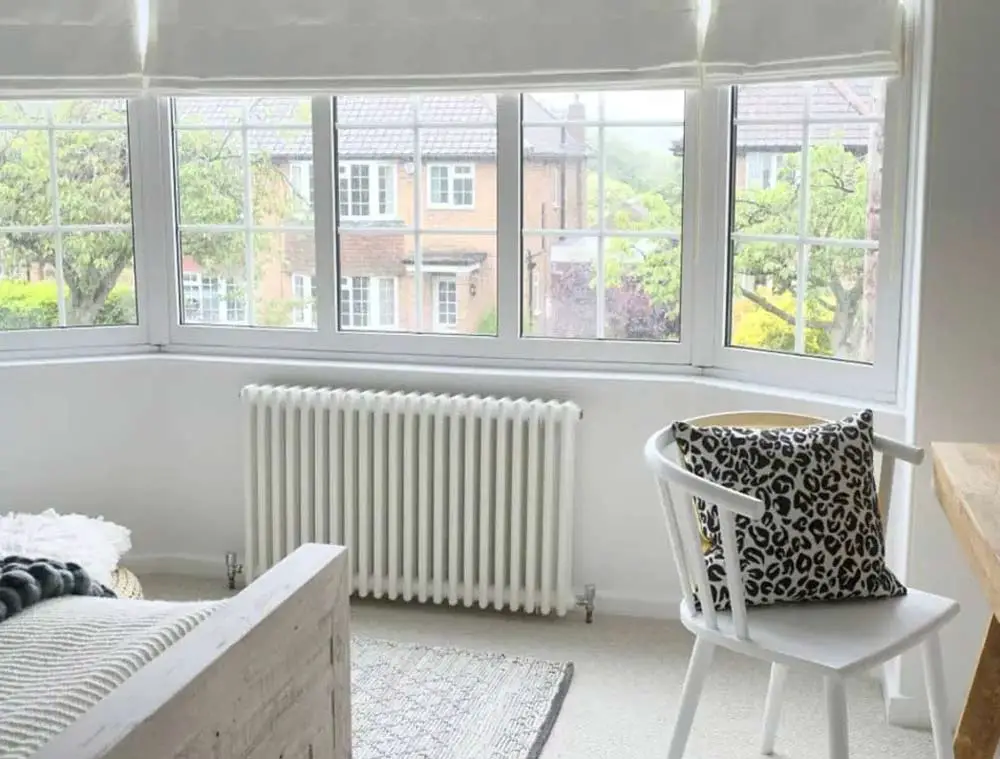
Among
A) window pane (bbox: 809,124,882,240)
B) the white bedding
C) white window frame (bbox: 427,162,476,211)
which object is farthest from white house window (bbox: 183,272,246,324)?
the white bedding

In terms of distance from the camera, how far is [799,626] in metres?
2.17

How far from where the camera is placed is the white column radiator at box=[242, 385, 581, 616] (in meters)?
3.31

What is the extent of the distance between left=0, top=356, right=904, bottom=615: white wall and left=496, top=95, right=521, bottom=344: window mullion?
0.65 feet

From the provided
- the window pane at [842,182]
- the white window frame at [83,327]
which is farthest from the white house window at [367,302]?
the window pane at [842,182]

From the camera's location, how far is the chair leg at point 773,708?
100 inches

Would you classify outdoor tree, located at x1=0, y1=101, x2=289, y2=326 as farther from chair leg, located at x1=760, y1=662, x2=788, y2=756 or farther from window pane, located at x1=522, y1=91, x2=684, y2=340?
chair leg, located at x1=760, y1=662, x2=788, y2=756

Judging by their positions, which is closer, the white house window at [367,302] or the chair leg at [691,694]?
the chair leg at [691,694]

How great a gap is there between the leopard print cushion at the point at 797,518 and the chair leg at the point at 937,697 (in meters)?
0.12

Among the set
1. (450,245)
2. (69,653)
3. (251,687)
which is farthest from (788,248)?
(69,653)

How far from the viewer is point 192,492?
12.3ft

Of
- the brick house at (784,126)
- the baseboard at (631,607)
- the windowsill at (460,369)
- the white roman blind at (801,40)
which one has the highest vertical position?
the white roman blind at (801,40)

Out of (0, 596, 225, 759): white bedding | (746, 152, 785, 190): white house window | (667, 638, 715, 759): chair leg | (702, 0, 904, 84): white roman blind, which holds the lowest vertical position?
(667, 638, 715, 759): chair leg

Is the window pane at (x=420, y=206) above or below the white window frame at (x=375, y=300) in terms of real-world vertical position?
above

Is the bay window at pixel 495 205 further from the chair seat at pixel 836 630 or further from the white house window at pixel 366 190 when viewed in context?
the chair seat at pixel 836 630
